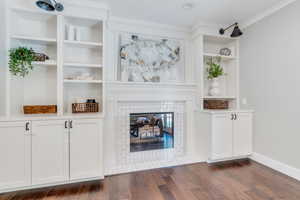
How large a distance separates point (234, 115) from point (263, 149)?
28.8 inches

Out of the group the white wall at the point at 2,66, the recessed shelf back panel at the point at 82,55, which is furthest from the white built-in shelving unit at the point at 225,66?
the white wall at the point at 2,66

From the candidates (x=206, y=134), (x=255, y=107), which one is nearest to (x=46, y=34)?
(x=206, y=134)

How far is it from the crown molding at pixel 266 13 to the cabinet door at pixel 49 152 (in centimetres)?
349

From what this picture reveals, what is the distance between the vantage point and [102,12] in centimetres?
232

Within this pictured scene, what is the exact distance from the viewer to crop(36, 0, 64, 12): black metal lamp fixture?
71.6 inches

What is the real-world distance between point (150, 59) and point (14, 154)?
93.7 inches

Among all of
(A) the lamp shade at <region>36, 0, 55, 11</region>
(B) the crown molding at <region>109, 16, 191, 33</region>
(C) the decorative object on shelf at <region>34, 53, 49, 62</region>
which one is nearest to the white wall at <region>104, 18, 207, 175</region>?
(B) the crown molding at <region>109, 16, 191, 33</region>

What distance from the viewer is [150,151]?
Answer: 2.98 m

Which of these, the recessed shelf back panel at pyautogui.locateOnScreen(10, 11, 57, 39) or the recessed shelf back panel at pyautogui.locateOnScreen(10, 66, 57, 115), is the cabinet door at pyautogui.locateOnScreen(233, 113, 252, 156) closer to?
the recessed shelf back panel at pyautogui.locateOnScreen(10, 66, 57, 115)

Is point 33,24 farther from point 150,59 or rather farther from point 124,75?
point 150,59

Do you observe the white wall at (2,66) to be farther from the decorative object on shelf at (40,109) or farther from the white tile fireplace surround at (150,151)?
the white tile fireplace surround at (150,151)

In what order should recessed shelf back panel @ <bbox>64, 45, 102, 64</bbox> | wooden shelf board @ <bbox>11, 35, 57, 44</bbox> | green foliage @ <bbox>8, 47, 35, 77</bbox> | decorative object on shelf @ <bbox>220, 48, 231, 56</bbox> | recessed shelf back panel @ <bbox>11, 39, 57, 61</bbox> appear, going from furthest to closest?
decorative object on shelf @ <bbox>220, 48, 231, 56</bbox>
recessed shelf back panel @ <bbox>64, 45, 102, 64</bbox>
recessed shelf back panel @ <bbox>11, 39, 57, 61</bbox>
wooden shelf board @ <bbox>11, 35, 57, 44</bbox>
green foliage @ <bbox>8, 47, 35, 77</bbox>

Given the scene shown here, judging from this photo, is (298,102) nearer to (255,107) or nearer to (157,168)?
(255,107)

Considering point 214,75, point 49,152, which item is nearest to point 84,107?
point 49,152
